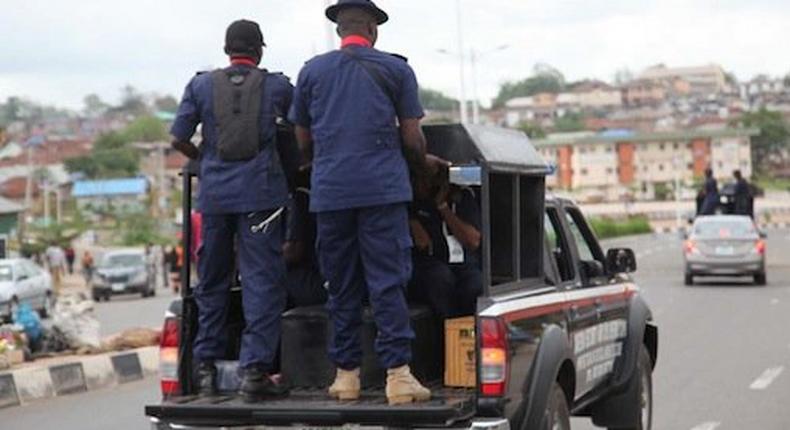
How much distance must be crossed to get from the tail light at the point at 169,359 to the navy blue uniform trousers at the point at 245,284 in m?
0.14

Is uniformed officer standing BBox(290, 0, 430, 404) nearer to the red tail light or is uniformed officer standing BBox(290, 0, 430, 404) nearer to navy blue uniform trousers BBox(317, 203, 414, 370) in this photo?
navy blue uniform trousers BBox(317, 203, 414, 370)

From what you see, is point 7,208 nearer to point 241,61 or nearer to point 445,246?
point 445,246

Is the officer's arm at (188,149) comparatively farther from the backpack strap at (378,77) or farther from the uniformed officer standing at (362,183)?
the backpack strap at (378,77)

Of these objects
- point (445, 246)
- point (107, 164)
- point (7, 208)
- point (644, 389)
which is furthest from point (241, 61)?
point (107, 164)

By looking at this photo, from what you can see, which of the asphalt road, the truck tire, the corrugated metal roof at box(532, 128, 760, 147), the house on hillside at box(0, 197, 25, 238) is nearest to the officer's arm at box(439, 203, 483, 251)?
the truck tire

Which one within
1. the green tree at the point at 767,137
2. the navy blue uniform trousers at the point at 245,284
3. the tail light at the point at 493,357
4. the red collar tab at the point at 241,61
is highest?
the green tree at the point at 767,137

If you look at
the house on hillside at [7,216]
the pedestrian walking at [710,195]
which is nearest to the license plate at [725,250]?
the pedestrian walking at [710,195]

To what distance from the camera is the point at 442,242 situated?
27.4ft

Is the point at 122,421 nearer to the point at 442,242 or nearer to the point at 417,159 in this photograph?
the point at 442,242

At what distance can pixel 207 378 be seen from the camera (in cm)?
791

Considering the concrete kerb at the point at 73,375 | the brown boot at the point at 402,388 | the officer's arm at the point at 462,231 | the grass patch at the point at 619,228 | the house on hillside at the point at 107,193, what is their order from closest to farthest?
the brown boot at the point at 402,388
the officer's arm at the point at 462,231
the concrete kerb at the point at 73,375
the grass patch at the point at 619,228
the house on hillside at the point at 107,193

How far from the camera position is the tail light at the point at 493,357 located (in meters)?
7.26

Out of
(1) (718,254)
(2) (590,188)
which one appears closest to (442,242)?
(1) (718,254)

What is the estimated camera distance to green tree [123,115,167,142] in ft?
603
